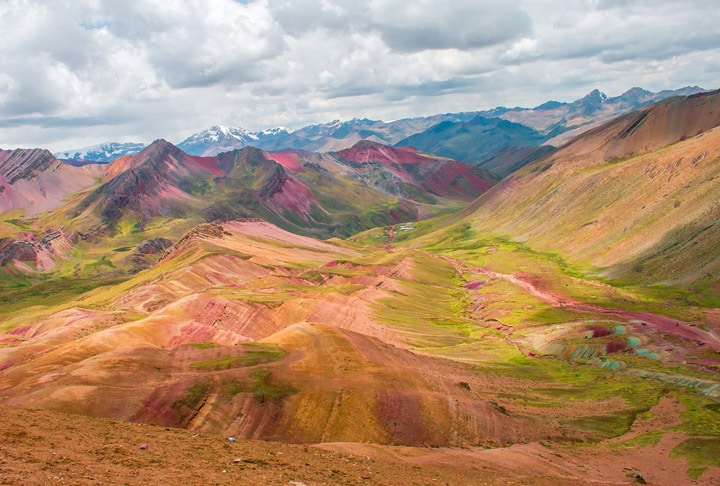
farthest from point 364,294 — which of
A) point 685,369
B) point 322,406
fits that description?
point 322,406

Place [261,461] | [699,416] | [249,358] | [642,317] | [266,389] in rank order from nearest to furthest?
[261,461] < [266,389] < [699,416] < [249,358] < [642,317]

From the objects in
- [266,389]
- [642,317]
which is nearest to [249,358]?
[266,389]

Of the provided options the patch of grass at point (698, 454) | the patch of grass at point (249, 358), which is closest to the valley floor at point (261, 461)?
the patch of grass at point (698, 454)

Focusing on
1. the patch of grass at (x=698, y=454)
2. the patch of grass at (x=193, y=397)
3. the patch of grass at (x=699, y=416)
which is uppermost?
the patch of grass at (x=193, y=397)

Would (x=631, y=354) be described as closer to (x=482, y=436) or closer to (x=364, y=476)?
(x=482, y=436)

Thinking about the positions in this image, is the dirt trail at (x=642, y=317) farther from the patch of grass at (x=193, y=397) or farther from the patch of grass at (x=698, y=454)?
the patch of grass at (x=193, y=397)

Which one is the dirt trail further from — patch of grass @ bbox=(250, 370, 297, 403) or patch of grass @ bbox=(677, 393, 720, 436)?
patch of grass @ bbox=(250, 370, 297, 403)

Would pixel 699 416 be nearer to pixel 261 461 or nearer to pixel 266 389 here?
→ pixel 266 389

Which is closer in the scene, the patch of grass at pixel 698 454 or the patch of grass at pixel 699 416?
the patch of grass at pixel 698 454

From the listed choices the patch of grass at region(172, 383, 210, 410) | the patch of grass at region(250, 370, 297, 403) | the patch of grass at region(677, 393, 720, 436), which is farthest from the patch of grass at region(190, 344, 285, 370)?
the patch of grass at region(677, 393, 720, 436)
